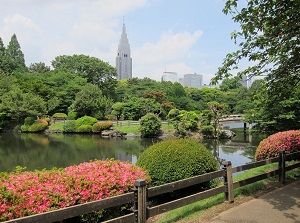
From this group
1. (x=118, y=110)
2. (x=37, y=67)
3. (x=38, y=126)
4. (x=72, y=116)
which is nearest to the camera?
(x=38, y=126)

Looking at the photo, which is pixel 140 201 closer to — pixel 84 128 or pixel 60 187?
pixel 60 187

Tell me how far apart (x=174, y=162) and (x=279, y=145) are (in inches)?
171

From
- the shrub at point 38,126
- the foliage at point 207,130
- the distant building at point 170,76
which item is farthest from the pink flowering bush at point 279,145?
the distant building at point 170,76

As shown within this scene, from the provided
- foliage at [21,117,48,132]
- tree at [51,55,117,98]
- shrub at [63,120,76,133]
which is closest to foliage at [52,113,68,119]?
foliage at [21,117,48,132]

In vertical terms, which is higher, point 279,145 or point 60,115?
point 60,115

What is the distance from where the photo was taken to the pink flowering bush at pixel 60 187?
138 inches

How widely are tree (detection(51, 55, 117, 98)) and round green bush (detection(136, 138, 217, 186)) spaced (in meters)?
50.4

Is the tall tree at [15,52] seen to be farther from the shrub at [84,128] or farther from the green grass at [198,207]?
the green grass at [198,207]

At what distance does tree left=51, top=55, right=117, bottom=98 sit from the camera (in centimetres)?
5688

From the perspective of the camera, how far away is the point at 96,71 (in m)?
57.6

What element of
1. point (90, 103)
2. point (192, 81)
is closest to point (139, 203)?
point (90, 103)

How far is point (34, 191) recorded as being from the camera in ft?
12.2

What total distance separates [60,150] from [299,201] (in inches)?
803

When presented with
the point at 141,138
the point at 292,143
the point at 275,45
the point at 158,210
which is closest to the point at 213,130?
the point at 141,138
